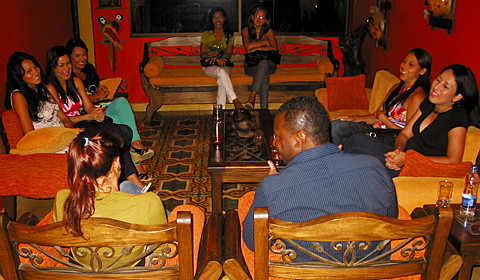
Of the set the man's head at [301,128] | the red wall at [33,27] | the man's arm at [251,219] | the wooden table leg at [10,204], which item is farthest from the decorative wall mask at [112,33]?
the man's arm at [251,219]

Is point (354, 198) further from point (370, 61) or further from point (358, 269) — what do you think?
point (370, 61)

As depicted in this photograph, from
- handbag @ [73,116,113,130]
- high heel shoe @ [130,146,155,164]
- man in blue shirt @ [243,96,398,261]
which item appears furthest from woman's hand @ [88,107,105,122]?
man in blue shirt @ [243,96,398,261]

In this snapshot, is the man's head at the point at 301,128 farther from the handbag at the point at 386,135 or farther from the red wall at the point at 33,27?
the red wall at the point at 33,27

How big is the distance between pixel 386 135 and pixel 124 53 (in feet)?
13.9

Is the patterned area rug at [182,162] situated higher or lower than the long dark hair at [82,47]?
lower

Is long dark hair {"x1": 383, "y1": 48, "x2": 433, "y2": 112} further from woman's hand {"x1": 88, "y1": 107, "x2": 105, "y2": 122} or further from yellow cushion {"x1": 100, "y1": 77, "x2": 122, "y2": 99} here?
yellow cushion {"x1": 100, "y1": 77, "x2": 122, "y2": 99}

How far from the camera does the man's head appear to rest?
6.02 feet

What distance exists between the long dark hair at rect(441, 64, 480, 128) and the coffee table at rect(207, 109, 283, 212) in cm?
128

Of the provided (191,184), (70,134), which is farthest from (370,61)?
(70,134)

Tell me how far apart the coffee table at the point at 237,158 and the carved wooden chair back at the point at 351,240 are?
1.49 metres

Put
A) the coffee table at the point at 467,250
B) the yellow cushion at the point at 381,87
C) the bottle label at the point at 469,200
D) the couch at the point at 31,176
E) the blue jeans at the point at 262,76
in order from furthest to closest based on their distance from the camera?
the blue jeans at the point at 262,76 < the yellow cushion at the point at 381,87 < the couch at the point at 31,176 < the bottle label at the point at 469,200 < the coffee table at the point at 467,250

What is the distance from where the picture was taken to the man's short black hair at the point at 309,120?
1834 mm

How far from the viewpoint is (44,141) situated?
3.18m

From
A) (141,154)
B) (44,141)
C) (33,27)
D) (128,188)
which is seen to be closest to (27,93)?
(44,141)
